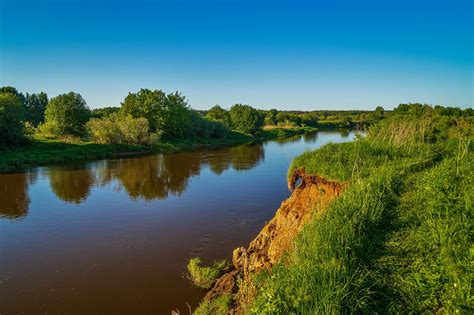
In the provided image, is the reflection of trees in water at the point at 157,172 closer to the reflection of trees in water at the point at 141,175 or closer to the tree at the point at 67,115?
the reflection of trees in water at the point at 141,175

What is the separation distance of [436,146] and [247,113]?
270ft

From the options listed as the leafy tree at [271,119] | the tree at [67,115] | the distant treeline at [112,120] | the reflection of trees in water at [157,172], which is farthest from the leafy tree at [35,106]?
the leafy tree at [271,119]

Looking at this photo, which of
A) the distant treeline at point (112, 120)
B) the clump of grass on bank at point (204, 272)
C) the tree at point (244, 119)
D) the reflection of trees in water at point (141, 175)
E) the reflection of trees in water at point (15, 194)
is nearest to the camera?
the clump of grass on bank at point (204, 272)

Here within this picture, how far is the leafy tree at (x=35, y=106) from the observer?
243 ft

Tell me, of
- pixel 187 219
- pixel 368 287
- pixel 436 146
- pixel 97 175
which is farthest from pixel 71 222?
pixel 436 146

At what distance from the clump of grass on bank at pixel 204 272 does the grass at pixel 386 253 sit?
3.18 m

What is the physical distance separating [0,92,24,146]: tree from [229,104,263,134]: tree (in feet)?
198

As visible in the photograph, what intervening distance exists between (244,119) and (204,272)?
84080 millimetres

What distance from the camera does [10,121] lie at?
35500mm

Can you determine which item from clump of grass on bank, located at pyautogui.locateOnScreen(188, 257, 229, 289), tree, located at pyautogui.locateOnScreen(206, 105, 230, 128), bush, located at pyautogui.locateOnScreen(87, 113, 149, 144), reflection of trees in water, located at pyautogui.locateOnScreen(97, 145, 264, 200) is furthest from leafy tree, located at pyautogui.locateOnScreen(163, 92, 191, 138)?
clump of grass on bank, located at pyautogui.locateOnScreen(188, 257, 229, 289)

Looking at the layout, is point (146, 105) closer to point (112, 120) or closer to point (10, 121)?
point (112, 120)

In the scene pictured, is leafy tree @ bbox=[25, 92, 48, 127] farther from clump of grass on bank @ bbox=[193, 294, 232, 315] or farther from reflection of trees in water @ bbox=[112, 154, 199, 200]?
clump of grass on bank @ bbox=[193, 294, 232, 315]

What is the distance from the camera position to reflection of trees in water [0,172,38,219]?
1852 centimetres

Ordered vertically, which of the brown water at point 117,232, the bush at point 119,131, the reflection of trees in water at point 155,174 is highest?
the bush at point 119,131
